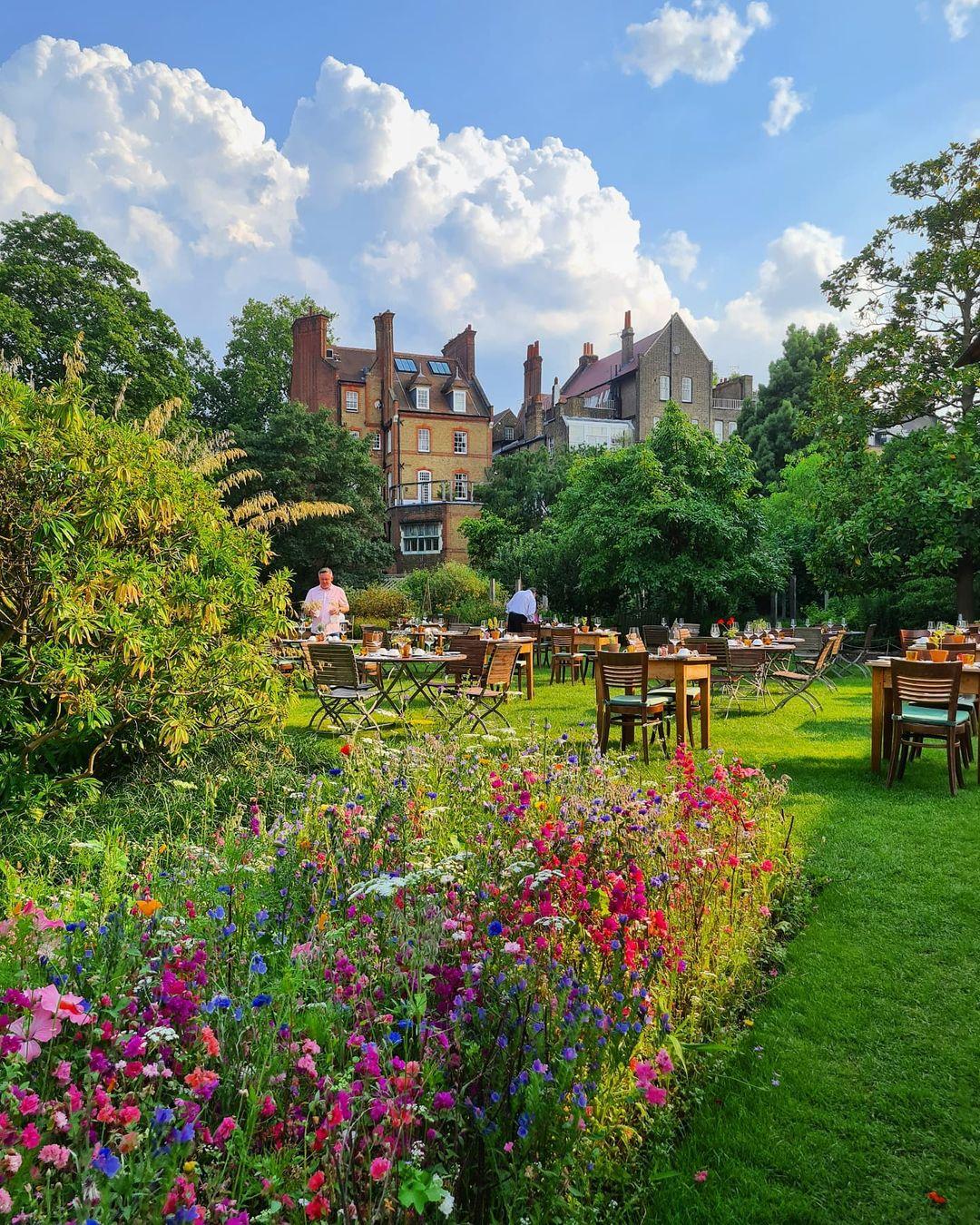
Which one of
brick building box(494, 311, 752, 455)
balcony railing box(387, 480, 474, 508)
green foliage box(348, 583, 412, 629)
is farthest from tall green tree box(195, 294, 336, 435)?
green foliage box(348, 583, 412, 629)

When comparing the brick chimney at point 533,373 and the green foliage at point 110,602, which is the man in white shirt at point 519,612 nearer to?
the green foliage at point 110,602

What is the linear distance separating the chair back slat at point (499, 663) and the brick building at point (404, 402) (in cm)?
3306

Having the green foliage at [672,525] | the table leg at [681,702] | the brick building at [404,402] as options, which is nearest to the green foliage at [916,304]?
the green foliage at [672,525]

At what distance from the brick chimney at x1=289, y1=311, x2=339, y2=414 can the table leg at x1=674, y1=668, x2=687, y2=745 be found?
3880cm

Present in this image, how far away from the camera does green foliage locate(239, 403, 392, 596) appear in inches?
1231

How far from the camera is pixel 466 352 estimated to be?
166 feet

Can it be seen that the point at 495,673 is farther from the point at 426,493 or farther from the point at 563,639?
the point at 426,493

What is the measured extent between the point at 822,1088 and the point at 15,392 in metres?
5.57

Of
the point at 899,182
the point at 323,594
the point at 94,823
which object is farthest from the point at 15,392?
the point at 899,182

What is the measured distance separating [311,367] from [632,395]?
1791 cm

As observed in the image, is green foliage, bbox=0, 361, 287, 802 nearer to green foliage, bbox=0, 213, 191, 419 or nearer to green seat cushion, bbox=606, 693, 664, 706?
green seat cushion, bbox=606, 693, 664, 706

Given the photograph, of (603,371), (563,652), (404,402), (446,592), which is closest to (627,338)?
(603,371)

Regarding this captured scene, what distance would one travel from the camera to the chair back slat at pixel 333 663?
852 cm

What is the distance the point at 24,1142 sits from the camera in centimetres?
142
